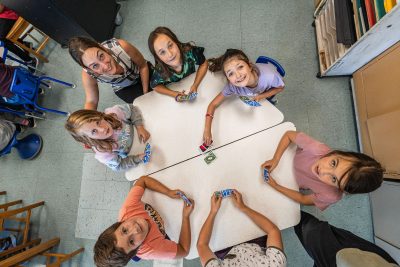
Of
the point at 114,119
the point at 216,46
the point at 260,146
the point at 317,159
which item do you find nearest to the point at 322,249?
the point at 317,159

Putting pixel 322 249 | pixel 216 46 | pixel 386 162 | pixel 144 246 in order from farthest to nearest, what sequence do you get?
pixel 216 46, pixel 386 162, pixel 144 246, pixel 322 249

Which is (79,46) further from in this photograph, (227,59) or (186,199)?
(186,199)

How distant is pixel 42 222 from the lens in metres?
2.55

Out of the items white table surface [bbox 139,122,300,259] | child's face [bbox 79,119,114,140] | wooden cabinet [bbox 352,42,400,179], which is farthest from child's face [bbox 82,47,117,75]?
wooden cabinet [bbox 352,42,400,179]

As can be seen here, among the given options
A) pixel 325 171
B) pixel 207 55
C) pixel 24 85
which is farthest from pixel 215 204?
pixel 24 85

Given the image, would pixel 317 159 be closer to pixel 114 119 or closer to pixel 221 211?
pixel 221 211

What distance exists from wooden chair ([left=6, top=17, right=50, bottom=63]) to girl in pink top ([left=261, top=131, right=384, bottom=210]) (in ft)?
9.02

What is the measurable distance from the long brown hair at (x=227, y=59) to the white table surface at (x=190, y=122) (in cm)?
5

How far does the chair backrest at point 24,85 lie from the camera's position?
220 cm

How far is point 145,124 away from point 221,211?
0.74 meters

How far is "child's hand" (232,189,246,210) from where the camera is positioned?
136cm

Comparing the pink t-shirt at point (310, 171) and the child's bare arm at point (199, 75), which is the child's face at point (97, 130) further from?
the pink t-shirt at point (310, 171)

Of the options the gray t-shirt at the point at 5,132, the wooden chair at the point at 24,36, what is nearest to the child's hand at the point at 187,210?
the gray t-shirt at the point at 5,132

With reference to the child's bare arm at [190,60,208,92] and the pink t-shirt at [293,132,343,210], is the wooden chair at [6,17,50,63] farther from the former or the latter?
the pink t-shirt at [293,132,343,210]
